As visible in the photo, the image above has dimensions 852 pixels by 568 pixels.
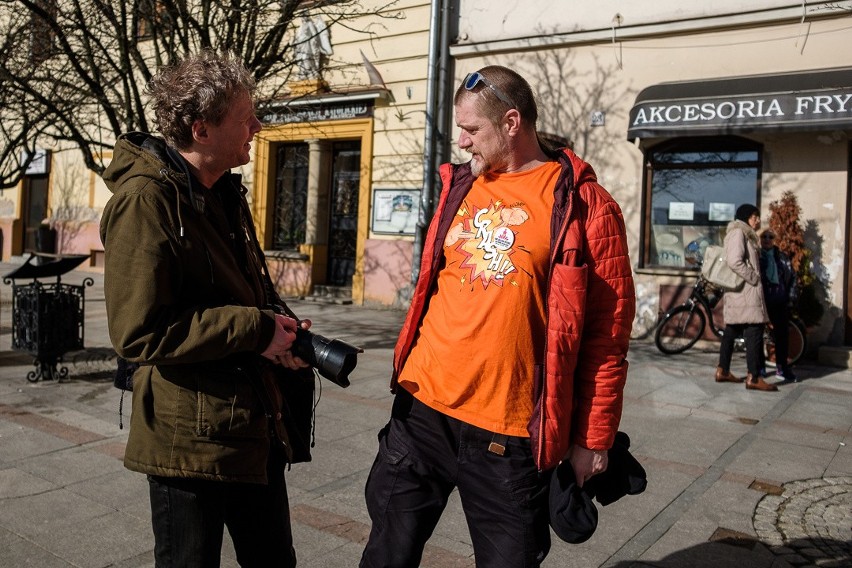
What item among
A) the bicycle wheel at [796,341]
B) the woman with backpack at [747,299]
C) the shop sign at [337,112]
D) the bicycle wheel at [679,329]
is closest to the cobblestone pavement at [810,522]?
the woman with backpack at [747,299]

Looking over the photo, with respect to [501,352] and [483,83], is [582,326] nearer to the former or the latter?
[501,352]

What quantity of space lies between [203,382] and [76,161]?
1978 cm

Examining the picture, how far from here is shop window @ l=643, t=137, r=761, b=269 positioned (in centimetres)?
1037

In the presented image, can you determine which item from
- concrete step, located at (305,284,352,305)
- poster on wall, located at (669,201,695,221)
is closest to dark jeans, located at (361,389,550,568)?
poster on wall, located at (669,201,695,221)

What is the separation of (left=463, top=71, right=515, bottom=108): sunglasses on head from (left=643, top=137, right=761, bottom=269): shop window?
8.99 meters

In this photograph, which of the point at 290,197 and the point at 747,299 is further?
the point at 290,197

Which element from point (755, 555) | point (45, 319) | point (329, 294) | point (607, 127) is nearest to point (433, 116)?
point (607, 127)

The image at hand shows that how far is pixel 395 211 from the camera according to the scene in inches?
527

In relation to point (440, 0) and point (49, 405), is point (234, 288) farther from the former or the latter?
point (440, 0)

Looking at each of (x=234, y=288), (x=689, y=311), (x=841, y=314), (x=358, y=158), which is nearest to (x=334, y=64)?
(x=358, y=158)

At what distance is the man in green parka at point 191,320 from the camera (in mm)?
1919

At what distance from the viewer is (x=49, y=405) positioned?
5.96 m

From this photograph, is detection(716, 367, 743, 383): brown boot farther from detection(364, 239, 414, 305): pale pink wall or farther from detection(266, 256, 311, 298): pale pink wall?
detection(266, 256, 311, 298): pale pink wall

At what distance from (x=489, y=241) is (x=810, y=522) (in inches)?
111
